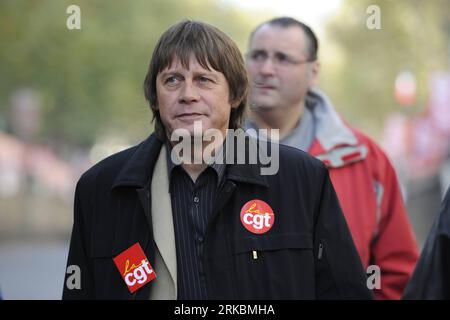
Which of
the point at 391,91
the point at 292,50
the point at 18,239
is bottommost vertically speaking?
the point at 18,239

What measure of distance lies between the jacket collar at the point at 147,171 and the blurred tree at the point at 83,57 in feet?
42.8

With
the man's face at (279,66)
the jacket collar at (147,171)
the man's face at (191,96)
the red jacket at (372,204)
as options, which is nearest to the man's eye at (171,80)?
the man's face at (191,96)

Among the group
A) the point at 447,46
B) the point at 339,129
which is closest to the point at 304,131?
the point at 339,129

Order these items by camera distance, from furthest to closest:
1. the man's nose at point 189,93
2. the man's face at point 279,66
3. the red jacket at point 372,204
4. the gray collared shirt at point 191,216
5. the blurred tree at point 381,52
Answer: the blurred tree at point 381,52
the man's face at point 279,66
the red jacket at point 372,204
the man's nose at point 189,93
the gray collared shirt at point 191,216

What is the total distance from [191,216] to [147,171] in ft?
0.91

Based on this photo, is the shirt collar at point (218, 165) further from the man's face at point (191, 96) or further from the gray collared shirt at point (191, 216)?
the man's face at point (191, 96)

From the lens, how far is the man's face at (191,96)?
3.55 m

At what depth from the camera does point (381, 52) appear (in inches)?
1069

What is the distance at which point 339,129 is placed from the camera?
509 cm

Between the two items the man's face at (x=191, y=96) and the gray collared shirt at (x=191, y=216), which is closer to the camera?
the gray collared shirt at (x=191, y=216)

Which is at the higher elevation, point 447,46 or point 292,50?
point 447,46

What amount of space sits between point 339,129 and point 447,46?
62.3 ft

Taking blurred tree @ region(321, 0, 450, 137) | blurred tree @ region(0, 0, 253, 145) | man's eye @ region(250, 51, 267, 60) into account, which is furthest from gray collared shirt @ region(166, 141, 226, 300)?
blurred tree @ region(321, 0, 450, 137)
